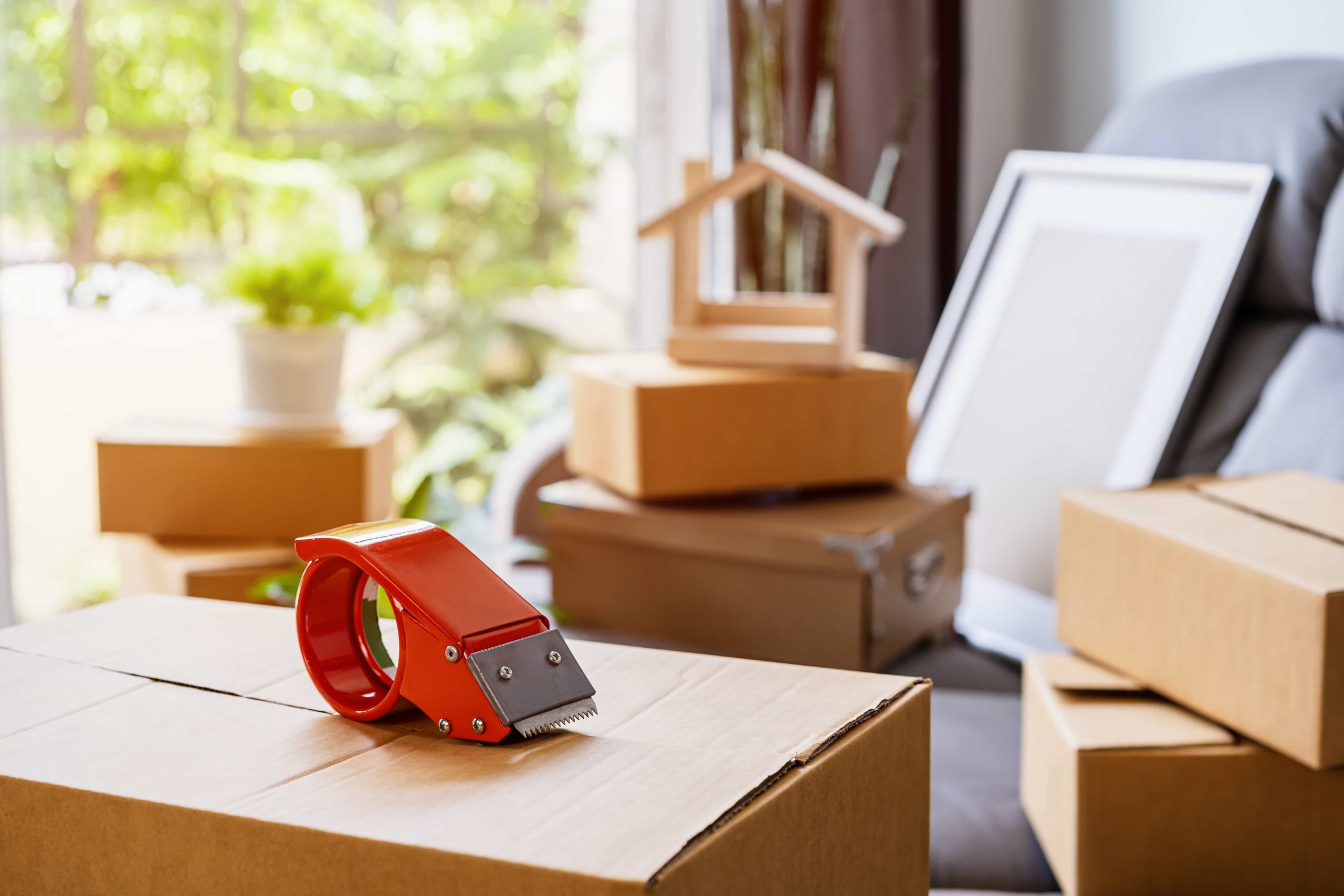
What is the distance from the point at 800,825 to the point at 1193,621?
54 cm

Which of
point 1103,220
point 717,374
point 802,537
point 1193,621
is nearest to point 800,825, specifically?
point 1193,621

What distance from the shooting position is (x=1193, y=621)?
0.87 m

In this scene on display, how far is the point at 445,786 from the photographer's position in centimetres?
44

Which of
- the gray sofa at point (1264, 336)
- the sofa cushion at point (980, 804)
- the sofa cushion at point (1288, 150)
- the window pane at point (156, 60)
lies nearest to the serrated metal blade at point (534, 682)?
the sofa cushion at point (980, 804)

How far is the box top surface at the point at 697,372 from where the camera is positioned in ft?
4.38

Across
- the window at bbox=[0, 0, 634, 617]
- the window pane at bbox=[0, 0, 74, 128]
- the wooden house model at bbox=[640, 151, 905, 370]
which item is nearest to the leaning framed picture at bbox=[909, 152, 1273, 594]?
the wooden house model at bbox=[640, 151, 905, 370]

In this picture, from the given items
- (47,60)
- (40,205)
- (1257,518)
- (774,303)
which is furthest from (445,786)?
(40,205)

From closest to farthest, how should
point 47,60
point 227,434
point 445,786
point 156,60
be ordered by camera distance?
point 445,786
point 227,434
point 47,60
point 156,60

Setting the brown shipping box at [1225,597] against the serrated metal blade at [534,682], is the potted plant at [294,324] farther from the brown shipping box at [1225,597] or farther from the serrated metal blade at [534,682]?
the serrated metal blade at [534,682]

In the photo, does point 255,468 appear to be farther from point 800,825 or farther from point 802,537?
point 800,825

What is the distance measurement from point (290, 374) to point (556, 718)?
0.96 metres

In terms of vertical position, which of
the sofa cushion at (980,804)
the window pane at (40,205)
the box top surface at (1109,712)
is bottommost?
the sofa cushion at (980,804)

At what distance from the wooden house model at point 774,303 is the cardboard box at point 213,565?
53 cm

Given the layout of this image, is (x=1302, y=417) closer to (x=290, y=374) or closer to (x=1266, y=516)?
(x=1266, y=516)
